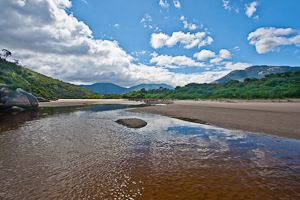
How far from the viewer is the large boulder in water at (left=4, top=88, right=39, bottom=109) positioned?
23341mm

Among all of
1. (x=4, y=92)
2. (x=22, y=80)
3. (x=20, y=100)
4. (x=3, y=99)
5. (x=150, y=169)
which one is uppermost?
(x=22, y=80)

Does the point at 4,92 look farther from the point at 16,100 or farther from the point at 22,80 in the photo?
the point at 22,80

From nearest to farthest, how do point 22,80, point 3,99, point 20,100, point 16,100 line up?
point 3,99, point 16,100, point 20,100, point 22,80

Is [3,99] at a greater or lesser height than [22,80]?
lesser

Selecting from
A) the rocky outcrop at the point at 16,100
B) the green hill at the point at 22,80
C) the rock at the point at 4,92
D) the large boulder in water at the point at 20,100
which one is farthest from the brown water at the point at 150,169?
the green hill at the point at 22,80

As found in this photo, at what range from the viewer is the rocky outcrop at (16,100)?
74.5ft

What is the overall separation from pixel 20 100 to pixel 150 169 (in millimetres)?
33100

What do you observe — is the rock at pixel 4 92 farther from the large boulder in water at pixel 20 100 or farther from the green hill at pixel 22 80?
the green hill at pixel 22 80

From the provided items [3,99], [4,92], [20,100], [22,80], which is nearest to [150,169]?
[3,99]

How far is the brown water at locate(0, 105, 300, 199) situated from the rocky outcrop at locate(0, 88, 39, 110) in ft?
70.9

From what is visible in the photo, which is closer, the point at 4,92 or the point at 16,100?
the point at 4,92

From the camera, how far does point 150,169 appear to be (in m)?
5.48

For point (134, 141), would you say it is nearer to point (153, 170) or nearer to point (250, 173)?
point (153, 170)

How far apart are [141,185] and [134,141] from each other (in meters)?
4.82
